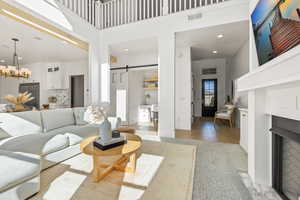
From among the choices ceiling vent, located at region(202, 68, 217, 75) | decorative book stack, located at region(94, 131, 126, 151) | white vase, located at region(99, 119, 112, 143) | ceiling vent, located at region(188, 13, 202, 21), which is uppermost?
ceiling vent, located at region(188, 13, 202, 21)

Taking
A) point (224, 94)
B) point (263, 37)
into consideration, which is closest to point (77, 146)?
point (263, 37)

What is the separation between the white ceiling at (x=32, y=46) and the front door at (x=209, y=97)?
19.4 ft

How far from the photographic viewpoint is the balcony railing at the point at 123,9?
3.47 metres

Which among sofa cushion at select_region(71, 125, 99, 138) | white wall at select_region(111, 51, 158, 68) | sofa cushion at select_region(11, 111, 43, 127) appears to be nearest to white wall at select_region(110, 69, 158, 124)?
white wall at select_region(111, 51, 158, 68)

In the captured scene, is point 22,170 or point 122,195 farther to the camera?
point 122,195

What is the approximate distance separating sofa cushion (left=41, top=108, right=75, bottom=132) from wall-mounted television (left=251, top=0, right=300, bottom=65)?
3623 mm

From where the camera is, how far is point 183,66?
4.46 metres

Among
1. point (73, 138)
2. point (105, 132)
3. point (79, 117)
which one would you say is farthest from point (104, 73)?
point (105, 132)

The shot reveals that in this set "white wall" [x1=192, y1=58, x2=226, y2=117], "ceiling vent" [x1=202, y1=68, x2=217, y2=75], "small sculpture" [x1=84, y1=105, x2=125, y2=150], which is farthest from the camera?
"ceiling vent" [x1=202, y1=68, x2=217, y2=75]

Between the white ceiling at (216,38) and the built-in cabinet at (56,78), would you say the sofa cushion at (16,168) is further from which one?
the built-in cabinet at (56,78)

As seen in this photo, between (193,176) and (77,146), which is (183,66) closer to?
(193,176)

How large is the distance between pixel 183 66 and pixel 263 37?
305cm

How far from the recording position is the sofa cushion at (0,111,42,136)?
6.70 ft

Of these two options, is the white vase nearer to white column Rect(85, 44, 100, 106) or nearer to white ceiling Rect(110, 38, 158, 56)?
white column Rect(85, 44, 100, 106)
